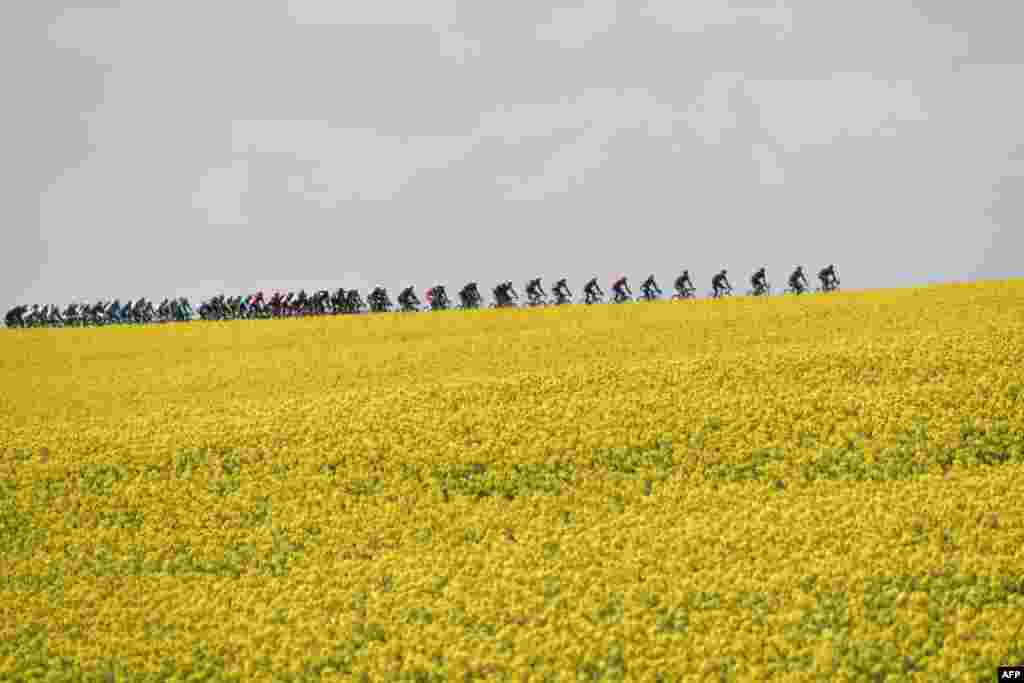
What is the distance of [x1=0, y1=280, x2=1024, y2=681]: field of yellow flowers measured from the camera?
1798 cm

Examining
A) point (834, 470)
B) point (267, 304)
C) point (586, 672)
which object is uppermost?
point (267, 304)

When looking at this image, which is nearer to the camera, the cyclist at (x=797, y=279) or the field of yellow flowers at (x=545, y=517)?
the field of yellow flowers at (x=545, y=517)

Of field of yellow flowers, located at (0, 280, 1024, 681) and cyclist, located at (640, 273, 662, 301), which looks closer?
field of yellow flowers, located at (0, 280, 1024, 681)

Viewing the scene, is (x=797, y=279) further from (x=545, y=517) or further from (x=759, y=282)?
(x=545, y=517)

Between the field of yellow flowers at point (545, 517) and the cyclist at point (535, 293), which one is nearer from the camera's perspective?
the field of yellow flowers at point (545, 517)

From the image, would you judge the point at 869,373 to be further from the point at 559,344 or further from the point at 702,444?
the point at 559,344

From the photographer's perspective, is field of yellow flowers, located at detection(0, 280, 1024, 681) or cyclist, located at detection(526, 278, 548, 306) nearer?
field of yellow flowers, located at detection(0, 280, 1024, 681)

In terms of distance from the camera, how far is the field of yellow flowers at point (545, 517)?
17984mm

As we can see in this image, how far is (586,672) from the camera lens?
56.5 feet

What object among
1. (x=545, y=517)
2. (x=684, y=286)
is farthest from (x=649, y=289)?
(x=545, y=517)

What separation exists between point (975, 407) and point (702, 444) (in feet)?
23.5

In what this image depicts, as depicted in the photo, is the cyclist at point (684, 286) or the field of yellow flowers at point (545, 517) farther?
the cyclist at point (684, 286)

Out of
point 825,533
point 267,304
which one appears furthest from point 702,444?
point 267,304

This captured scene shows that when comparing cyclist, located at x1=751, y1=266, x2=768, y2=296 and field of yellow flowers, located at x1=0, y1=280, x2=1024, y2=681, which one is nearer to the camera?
field of yellow flowers, located at x1=0, y1=280, x2=1024, y2=681
